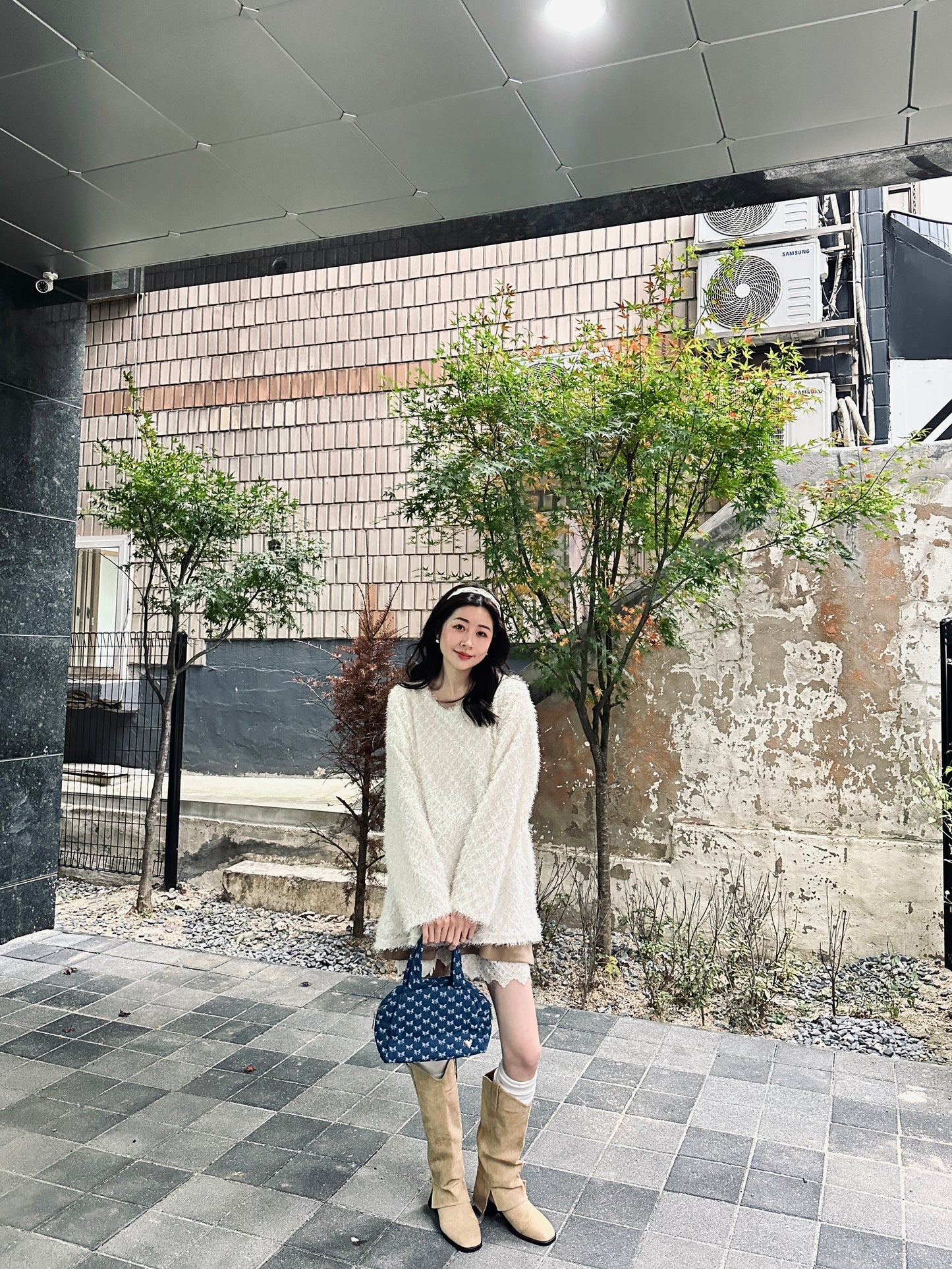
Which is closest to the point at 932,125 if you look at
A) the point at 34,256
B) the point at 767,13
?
the point at 767,13

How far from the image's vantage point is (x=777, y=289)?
7793 millimetres

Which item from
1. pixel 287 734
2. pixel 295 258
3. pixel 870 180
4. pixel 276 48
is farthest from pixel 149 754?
pixel 870 180

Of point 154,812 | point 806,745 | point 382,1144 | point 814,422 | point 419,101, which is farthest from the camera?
point 814,422

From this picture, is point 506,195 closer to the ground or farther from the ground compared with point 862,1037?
farther from the ground

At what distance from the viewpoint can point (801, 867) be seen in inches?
222

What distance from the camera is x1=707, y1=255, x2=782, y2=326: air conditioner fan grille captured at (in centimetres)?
780

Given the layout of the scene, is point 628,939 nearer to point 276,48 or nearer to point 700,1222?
point 700,1222

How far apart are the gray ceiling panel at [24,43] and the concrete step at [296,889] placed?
4756 millimetres

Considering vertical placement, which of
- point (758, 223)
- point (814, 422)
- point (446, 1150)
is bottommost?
point (446, 1150)

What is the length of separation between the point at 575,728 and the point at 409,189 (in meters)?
3.43

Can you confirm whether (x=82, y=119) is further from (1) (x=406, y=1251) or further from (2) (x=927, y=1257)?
(2) (x=927, y=1257)

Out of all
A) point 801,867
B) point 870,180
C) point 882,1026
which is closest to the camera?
point 870,180

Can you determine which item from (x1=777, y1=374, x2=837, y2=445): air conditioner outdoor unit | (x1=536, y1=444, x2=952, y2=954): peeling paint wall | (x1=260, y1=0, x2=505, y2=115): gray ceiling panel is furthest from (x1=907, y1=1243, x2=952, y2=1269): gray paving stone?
(x1=777, y1=374, x2=837, y2=445): air conditioner outdoor unit

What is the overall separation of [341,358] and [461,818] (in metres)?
7.71
